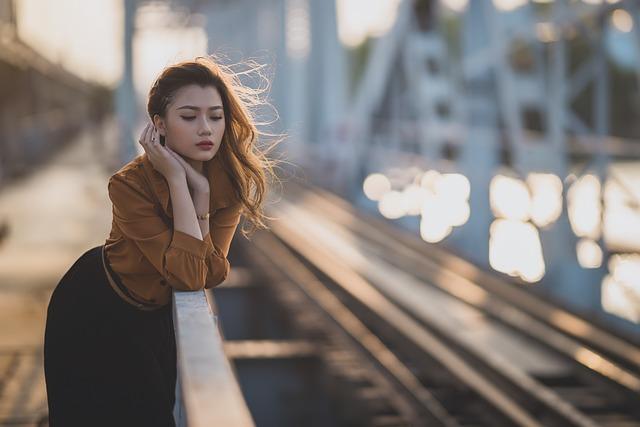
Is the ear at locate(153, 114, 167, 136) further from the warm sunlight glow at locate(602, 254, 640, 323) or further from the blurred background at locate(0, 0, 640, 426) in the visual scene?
the warm sunlight glow at locate(602, 254, 640, 323)

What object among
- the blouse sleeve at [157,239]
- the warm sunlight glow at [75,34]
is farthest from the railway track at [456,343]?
the warm sunlight glow at [75,34]

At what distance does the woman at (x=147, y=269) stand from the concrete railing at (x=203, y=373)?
0.35 ft

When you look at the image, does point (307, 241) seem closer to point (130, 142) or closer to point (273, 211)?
point (273, 211)

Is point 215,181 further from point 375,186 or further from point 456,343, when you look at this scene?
point 375,186

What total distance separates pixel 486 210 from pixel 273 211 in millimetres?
6393

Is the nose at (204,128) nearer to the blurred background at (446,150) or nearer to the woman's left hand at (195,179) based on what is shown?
the woman's left hand at (195,179)

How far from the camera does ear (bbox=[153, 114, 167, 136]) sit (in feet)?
9.37

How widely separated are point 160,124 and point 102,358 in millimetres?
607

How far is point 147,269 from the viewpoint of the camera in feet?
9.25

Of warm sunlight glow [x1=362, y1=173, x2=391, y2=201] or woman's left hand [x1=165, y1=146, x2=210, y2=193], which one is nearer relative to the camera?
woman's left hand [x1=165, y1=146, x2=210, y2=193]

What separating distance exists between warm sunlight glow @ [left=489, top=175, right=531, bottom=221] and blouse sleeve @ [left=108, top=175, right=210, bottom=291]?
8.59 m

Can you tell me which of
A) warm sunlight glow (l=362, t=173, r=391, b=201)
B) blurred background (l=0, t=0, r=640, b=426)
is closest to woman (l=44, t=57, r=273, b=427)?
blurred background (l=0, t=0, r=640, b=426)

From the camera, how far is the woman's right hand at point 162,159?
9.16 ft

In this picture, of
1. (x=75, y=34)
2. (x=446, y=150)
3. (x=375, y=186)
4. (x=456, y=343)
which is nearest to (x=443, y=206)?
(x=375, y=186)
